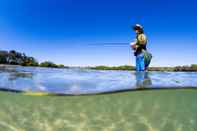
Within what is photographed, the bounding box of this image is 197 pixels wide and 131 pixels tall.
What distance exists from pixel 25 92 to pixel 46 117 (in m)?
2.50

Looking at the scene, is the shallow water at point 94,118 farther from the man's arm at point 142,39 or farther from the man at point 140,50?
the man's arm at point 142,39

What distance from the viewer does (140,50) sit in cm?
889

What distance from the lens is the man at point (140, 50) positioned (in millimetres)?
8750


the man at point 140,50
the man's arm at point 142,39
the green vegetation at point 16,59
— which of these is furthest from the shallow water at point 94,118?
the green vegetation at point 16,59

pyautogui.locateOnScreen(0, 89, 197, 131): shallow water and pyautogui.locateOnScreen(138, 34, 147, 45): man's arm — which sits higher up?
pyautogui.locateOnScreen(138, 34, 147, 45): man's arm

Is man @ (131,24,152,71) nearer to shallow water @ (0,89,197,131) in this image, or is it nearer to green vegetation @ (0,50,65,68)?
shallow water @ (0,89,197,131)

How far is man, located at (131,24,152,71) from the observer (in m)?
8.75

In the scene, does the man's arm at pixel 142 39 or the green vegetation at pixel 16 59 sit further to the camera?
the green vegetation at pixel 16 59

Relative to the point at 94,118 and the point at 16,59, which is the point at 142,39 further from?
the point at 16,59

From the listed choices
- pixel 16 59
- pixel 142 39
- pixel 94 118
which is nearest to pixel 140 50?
pixel 142 39

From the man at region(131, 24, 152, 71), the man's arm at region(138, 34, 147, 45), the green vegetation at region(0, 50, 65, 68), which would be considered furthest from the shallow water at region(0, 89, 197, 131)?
the green vegetation at region(0, 50, 65, 68)

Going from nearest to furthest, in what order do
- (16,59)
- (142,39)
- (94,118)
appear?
(94,118), (142,39), (16,59)

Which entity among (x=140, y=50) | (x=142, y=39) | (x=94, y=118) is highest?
(x=142, y=39)

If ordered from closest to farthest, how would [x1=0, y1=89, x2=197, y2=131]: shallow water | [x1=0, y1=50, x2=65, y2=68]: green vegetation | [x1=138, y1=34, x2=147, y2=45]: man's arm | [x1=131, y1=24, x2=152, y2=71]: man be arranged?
[x1=0, y1=89, x2=197, y2=131]: shallow water
[x1=131, y1=24, x2=152, y2=71]: man
[x1=138, y1=34, x2=147, y2=45]: man's arm
[x1=0, y1=50, x2=65, y2=68]: green vegetation
